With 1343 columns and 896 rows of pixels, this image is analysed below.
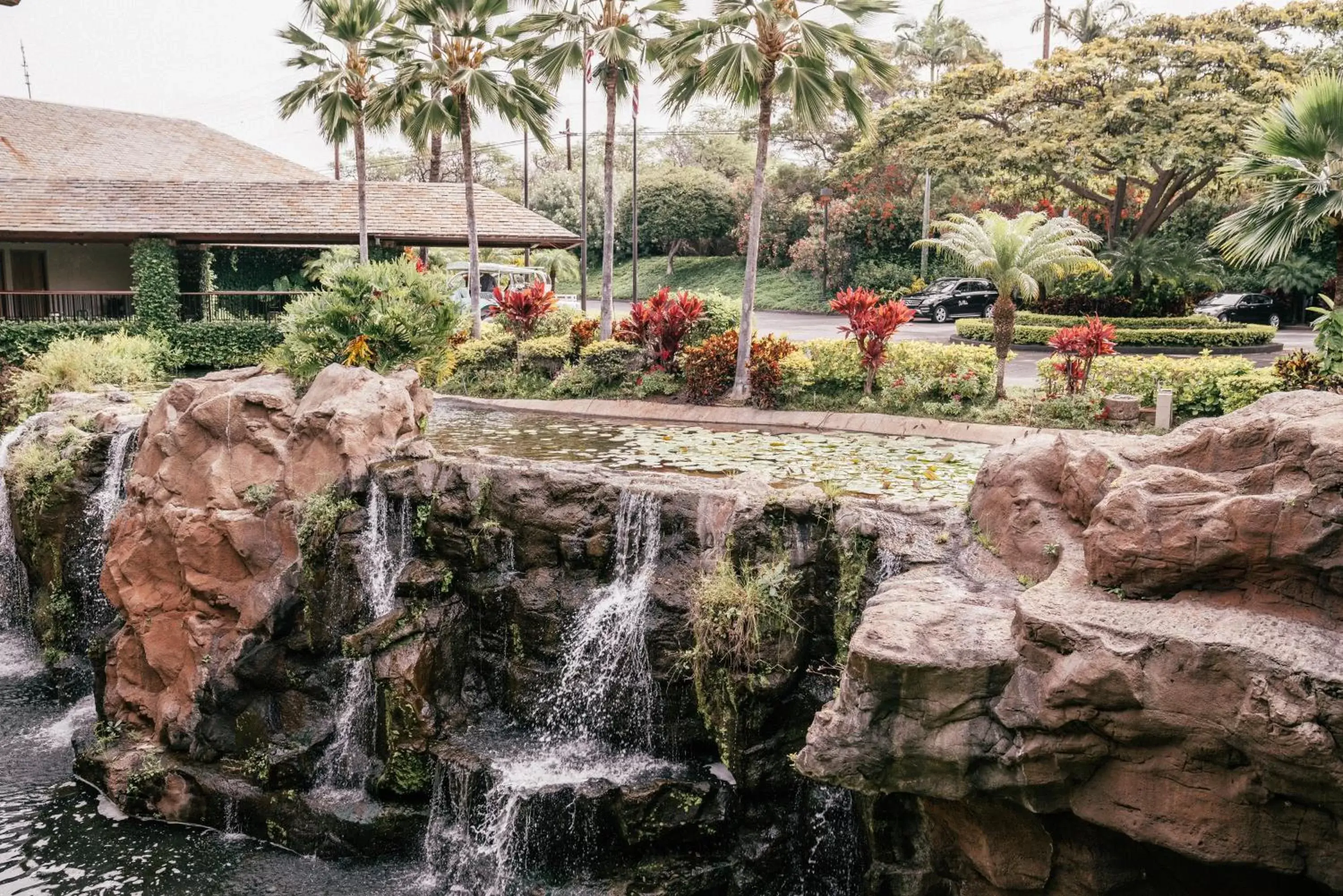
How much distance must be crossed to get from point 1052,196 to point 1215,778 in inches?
1194

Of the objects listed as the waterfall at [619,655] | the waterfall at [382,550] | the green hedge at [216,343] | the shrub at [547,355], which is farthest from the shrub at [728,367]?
the green hedge at [216,343]

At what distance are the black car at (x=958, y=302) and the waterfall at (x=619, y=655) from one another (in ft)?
87.0

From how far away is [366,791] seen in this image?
31.7 feet

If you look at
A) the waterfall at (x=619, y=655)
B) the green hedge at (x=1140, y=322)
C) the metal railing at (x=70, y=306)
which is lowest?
the waterfall at (x=619, y=655)

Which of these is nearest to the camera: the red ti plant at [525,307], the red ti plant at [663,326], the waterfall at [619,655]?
the waterfall at [619,655]

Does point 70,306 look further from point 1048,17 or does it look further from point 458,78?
point 1048,17

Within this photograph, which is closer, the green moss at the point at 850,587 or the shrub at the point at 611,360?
the green moss at the point at 850,587

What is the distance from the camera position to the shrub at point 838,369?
16.9m

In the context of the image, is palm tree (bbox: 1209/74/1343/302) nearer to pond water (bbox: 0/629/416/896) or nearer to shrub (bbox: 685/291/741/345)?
shrub (bbox: 685/291/741/345)

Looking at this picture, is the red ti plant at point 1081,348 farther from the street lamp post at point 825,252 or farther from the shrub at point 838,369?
the street lamp post at point 825,252

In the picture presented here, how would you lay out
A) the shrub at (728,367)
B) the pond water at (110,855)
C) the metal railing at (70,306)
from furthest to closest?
1. the metal railing at (70,306)
2. the shrub at (728,367)
3. the pond water at (110,855)

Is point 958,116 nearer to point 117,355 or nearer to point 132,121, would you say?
point 117,355

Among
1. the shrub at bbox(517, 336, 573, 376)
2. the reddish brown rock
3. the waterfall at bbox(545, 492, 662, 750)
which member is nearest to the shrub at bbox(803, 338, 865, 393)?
the shrub at bbox(517, 336, 573, 376)

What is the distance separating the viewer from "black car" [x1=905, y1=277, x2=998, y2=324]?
113 feet
